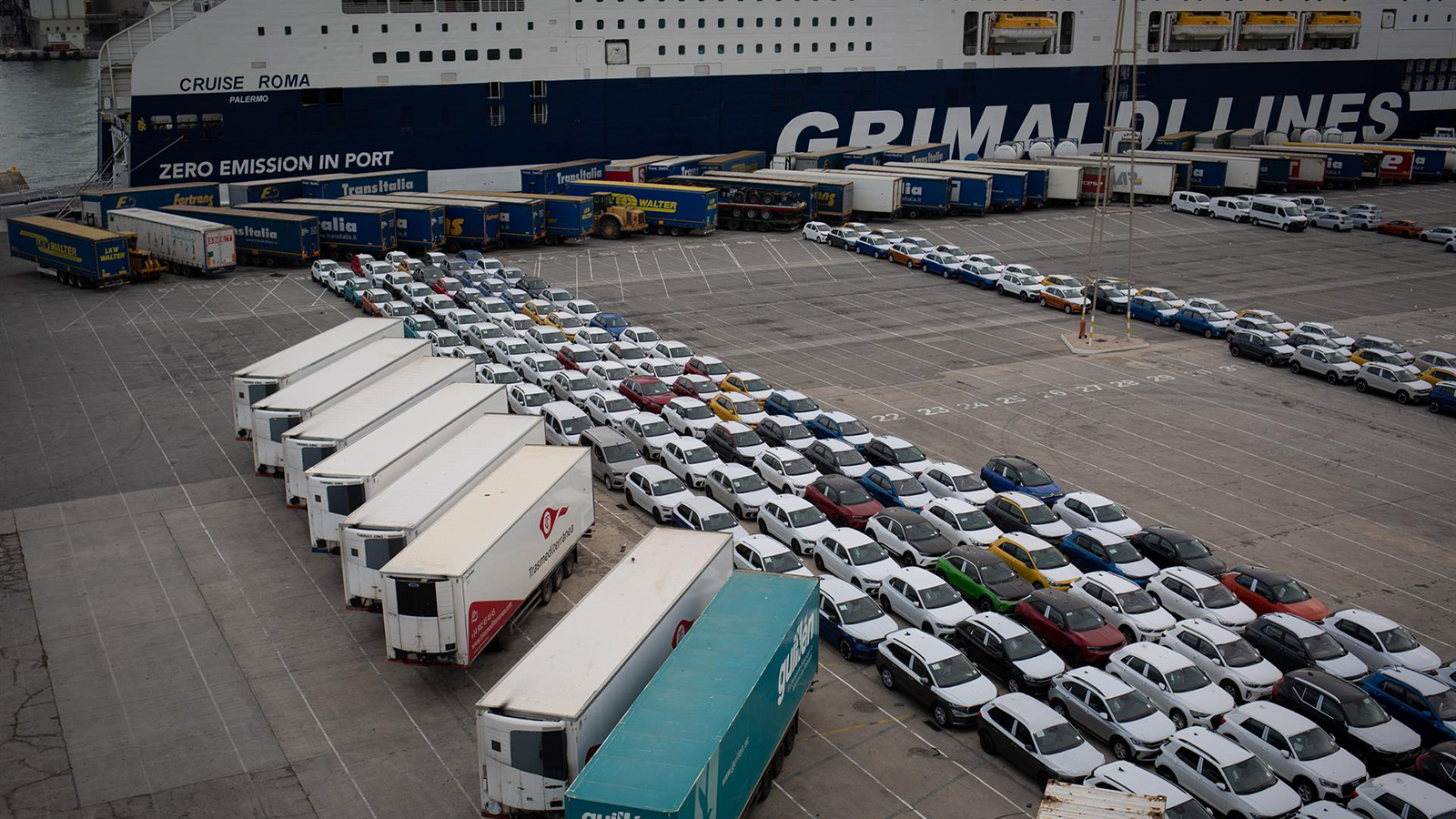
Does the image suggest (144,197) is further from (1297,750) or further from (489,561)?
(1297,750)

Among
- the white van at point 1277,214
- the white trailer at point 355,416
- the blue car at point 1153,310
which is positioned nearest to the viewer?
the white trailer at point 355,416

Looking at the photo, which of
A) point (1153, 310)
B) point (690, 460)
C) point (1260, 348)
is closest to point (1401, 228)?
point (1153, 310)

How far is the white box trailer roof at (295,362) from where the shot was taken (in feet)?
87.1

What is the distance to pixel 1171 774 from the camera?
677 inches

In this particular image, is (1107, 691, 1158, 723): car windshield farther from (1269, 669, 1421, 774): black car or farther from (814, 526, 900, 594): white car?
(814, 526, 900, 594): white car

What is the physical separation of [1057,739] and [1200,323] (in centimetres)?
2725

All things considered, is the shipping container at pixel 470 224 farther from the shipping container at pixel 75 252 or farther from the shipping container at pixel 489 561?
the shipping container at pixel 489 561

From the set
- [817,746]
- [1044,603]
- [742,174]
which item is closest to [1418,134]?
[742,174]

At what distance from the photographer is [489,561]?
1870cm

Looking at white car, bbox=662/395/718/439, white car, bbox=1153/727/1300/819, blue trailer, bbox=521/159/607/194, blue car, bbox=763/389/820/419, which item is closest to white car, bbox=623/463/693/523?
white car, bbox=662/395/718/439

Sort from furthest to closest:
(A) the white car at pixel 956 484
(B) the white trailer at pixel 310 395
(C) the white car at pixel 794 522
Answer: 1. (A) the white car at pixel 956 484
2. (B) the white trailer at pixel 310 395
3. (C) the white car at pixel 794 522

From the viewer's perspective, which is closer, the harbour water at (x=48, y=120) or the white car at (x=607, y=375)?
the white car at (x=607, y=375)

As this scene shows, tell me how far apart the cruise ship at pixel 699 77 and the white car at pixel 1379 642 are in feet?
144

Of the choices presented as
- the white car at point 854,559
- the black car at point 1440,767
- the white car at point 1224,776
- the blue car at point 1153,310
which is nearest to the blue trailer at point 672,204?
the blue car at point 1153,310
